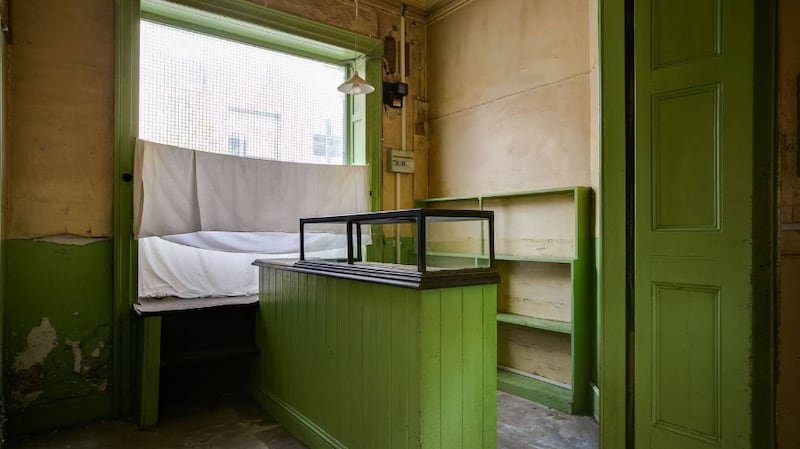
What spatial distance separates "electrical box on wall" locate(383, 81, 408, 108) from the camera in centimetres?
441

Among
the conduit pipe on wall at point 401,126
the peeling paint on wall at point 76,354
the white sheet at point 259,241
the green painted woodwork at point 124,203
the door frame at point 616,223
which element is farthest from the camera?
the conduit pipe on wall at point 401,126

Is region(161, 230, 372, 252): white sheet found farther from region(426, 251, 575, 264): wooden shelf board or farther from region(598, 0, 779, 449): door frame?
region(598, 0, 779, 449): door frame

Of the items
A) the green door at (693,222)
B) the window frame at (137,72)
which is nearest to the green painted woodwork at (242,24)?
the window frame at (137,72)

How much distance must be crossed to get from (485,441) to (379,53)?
3431mm

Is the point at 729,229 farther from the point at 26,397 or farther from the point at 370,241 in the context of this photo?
the point at 26,397

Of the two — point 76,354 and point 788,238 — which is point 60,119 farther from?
point 788,238

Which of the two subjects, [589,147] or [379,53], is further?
[379,53]

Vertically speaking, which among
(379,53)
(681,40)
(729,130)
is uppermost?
(379,53)

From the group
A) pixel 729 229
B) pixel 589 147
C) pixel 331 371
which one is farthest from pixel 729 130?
pixel 331 371

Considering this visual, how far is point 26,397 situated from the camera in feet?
9.39

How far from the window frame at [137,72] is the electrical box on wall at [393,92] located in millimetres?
88

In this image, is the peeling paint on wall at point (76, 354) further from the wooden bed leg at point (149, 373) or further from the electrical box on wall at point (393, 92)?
the electrical box on wall at point (393, 92)

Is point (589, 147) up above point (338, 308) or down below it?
above

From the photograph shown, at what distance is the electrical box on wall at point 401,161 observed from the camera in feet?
14.5
